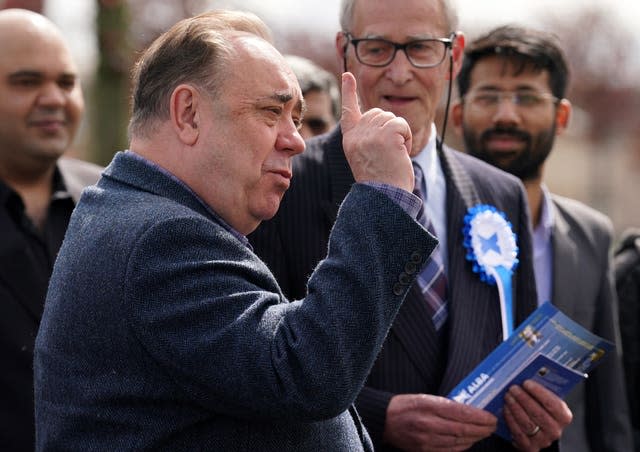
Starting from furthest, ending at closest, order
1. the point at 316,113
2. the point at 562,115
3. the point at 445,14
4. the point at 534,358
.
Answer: the point at 316,113 < the point at 562,115 < the point at 445,14 < the point at 534,358

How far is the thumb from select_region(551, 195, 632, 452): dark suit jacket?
6.10 ft

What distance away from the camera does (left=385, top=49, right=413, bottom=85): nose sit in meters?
2.98

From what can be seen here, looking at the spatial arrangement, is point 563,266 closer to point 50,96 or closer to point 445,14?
point 445,14

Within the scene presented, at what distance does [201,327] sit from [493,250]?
1.37 m

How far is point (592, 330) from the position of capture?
151 inches

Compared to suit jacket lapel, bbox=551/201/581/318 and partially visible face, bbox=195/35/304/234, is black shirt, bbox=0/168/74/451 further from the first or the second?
suit jacket lapel, bbox=551/201/581/318

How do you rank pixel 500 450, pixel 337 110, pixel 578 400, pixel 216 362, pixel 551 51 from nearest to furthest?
pixel 216 362 → pixel 500 450 → pixel 578 400 → pixel 551 51 → pixel 337 110

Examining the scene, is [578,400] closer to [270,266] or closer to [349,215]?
[270,266]

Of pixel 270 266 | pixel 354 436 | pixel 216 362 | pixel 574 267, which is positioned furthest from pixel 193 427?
pixel 574 267

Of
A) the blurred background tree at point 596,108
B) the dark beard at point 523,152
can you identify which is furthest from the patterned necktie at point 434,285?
the blurred background tree at point 596,108

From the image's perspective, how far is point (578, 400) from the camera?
151 inches

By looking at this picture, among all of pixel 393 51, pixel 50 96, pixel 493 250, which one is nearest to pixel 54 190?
pixel 50 96

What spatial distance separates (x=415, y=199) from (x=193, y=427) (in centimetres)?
63

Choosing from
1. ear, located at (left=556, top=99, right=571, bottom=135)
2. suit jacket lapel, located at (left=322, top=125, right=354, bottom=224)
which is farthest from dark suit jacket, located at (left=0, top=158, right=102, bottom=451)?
ear, located at (left=556, top=99, right=571, bottom=135)
